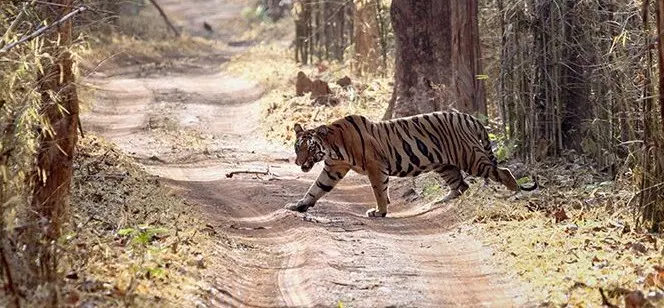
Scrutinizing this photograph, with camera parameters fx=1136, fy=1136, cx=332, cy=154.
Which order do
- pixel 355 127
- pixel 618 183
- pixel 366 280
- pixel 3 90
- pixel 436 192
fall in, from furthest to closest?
pixel 436 192 < pixel 355 127 < pixel 618 183 < pixel 366 280 < pixel 3 90

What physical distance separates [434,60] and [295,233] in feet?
21.4

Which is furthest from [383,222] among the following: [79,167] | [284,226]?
[79,167]

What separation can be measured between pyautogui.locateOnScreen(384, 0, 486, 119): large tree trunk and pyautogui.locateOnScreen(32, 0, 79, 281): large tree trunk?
27.0ft

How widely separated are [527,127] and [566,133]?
1.76 feet

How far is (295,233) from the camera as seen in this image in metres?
11.4

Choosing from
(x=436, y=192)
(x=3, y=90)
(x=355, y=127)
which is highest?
(x=3, y=90)

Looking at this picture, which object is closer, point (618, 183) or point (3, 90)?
point (3, 90)

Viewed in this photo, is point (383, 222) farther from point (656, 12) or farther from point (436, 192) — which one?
point (656, 12)

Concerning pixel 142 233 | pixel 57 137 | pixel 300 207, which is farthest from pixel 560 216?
pixel 57 137

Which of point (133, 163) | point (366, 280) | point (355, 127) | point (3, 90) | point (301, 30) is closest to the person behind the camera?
point (3, 90)

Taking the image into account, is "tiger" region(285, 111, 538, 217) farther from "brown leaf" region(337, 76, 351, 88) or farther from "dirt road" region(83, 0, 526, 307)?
"brown leaf" region(337, 76, 351, 88)

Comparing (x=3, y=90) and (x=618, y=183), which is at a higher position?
(x=3, y=90)

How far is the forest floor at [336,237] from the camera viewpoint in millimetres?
8602

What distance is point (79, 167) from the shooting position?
12.9 m
